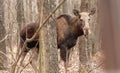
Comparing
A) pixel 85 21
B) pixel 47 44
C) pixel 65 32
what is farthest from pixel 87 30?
pixel 47 44

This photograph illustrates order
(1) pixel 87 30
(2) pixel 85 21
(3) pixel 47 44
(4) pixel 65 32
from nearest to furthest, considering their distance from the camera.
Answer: (3) pixel 47 44 < (1) pixel 87 30 < (2) pixel 85 21 < (4) pixel 65 32

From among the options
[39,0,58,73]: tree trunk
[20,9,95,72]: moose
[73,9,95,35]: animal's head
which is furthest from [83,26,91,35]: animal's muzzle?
[39,0,58,73]: tree trunk

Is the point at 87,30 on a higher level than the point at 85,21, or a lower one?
lower

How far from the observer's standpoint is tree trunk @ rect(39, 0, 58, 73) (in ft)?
23.7

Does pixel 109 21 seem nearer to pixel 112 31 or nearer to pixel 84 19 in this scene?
pixel 112 31

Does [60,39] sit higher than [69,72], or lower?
higher

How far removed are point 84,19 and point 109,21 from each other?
1070 cm

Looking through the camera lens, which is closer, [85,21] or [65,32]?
[85,21]

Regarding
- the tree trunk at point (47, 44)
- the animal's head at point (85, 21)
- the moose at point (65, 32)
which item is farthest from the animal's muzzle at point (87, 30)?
the tree trunk at point (47, 44)

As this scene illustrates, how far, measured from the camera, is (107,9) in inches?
32.3

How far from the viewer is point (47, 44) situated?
743 cm

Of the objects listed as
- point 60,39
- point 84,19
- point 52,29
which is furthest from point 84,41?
point 52,29

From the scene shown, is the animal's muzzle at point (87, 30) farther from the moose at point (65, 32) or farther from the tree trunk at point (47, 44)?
the tree trunk at point (47, 44)

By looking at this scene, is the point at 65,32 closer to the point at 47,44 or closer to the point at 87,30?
the point at 87,30
